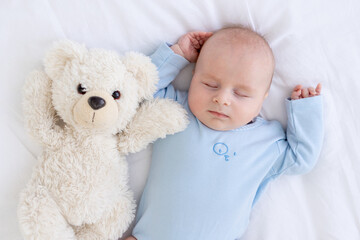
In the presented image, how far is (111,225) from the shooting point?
1090 mm

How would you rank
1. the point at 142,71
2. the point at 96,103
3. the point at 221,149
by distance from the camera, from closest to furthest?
1. the point at 96,103
2. the point at 142,71
3. the point at 221,149

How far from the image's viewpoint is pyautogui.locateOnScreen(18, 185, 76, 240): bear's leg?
0.97 metres

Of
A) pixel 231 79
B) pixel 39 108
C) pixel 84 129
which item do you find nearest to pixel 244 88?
pixel 231 79

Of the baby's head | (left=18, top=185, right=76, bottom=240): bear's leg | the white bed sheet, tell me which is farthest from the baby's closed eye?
(left=18, top=185, right=76, bottom=240): bear's leg

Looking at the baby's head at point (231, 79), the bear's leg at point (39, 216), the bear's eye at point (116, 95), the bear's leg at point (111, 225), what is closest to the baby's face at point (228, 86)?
the baby's head at point (231, 79)

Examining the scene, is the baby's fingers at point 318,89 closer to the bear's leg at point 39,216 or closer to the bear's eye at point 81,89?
the bear's eye at point 81,89

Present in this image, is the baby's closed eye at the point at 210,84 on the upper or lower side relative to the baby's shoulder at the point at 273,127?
upper

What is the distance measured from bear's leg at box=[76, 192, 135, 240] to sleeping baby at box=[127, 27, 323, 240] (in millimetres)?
70

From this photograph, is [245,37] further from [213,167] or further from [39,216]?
[39,216]

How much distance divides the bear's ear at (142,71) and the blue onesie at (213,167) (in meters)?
0.11

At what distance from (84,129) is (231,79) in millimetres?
472

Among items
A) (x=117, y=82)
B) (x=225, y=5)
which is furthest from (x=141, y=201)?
(x=225, y=5)

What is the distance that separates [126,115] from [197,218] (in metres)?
0.40

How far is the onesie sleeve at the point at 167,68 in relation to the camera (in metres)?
1.15
